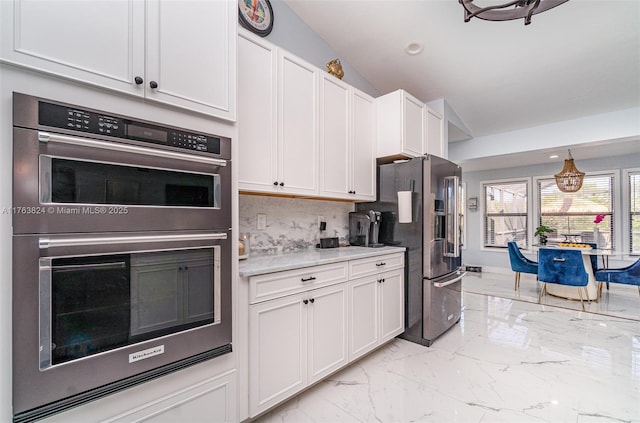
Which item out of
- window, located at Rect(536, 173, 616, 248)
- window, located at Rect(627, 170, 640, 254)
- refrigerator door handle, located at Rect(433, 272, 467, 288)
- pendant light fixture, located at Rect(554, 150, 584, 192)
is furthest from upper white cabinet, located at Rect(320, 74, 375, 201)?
window, located at Rect(627, 170, 640, 254)

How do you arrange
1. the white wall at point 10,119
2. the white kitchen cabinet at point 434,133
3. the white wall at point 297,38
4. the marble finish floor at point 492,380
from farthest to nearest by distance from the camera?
the white kitchen cabinet at point 434,133 → the white wall at point 297,38 → the marble finish floor at point 492,380 → the white wall at point 10,119

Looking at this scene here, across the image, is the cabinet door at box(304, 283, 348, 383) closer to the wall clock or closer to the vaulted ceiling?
the wall clock

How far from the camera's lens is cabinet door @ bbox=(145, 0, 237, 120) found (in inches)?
47.9

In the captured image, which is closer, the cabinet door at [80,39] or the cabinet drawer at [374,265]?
the cabinet door at [80,39]

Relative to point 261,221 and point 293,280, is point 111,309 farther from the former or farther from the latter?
point 261,221

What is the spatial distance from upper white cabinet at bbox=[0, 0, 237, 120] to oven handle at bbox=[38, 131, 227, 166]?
224 millimetres

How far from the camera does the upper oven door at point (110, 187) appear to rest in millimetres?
933

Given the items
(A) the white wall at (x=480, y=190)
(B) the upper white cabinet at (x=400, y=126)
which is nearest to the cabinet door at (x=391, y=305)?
(B) the upper white cabinet at (x=400, y=126)

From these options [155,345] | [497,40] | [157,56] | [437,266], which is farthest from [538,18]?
[155,345]

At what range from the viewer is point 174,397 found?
1255mm

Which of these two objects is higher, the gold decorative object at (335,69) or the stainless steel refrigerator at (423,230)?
the gold decorative object at (335,69)

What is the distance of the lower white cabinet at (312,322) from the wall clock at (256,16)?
80.9 inches

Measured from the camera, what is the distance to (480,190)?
696 centimetres

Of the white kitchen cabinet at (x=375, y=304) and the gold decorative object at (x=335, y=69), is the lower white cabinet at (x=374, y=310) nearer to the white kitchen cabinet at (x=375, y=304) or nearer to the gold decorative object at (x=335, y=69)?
the white kitchen cabinet at (x=375, y=304)
